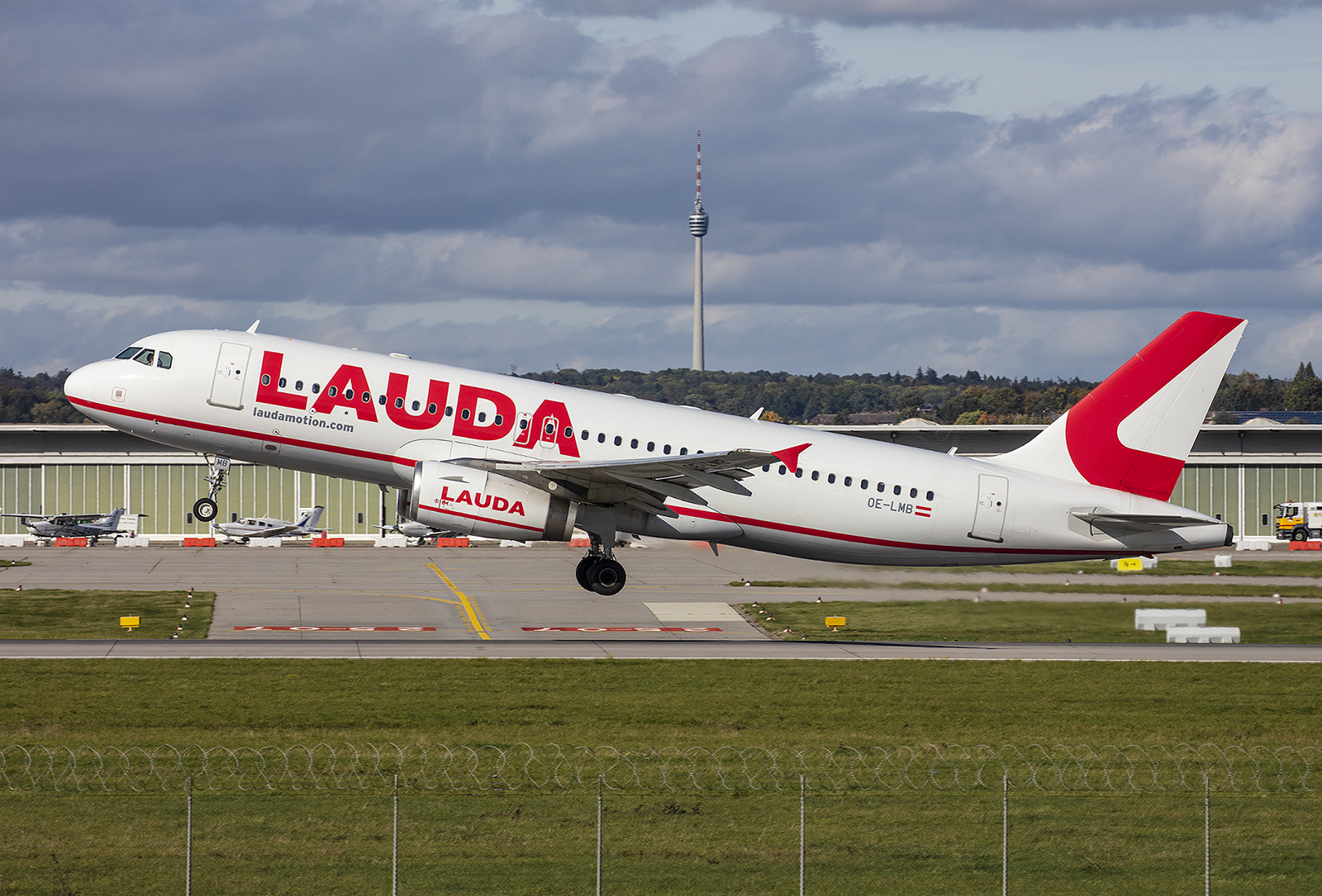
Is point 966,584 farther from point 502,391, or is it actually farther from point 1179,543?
point 502,391

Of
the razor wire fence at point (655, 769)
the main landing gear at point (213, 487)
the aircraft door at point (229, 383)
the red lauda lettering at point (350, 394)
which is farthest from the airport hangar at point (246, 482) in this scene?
the razor wire fence at point (655, 769)

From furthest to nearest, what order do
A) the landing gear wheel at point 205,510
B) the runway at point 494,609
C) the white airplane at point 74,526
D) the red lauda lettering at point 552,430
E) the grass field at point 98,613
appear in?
1. the white airplane at point 74,526
2. the grass field at point 98,613
3. the runway at point 494,609
4. the red lauda lettering at point 552,430
5. the landing gear wheel at point 205,510

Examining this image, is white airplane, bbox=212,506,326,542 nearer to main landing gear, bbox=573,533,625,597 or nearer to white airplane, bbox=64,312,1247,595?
white airplane, bbox=64,312,1247,595

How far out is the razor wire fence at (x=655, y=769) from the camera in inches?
1026

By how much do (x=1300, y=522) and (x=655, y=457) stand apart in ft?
299

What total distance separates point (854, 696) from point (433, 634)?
19.0 metres

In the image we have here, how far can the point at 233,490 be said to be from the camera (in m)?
115

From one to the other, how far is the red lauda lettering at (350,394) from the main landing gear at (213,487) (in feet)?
15.0

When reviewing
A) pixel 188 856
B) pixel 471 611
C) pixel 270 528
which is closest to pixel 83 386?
pixel 471 611

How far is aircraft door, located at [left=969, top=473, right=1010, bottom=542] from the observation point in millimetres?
41562

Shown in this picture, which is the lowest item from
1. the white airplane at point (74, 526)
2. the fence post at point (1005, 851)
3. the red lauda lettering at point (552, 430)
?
the fence post at point (1005, 851)

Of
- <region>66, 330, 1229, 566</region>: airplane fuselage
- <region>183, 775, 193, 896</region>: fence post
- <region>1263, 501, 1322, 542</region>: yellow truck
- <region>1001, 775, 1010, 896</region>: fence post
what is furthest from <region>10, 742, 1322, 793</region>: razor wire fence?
<region>1263, 501, 1322, 542</region>: yellow truck

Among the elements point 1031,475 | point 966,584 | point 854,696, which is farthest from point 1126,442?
point 854,696

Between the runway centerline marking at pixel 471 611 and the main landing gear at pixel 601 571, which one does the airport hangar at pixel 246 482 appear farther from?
the main landing gear at pixel 601 571
